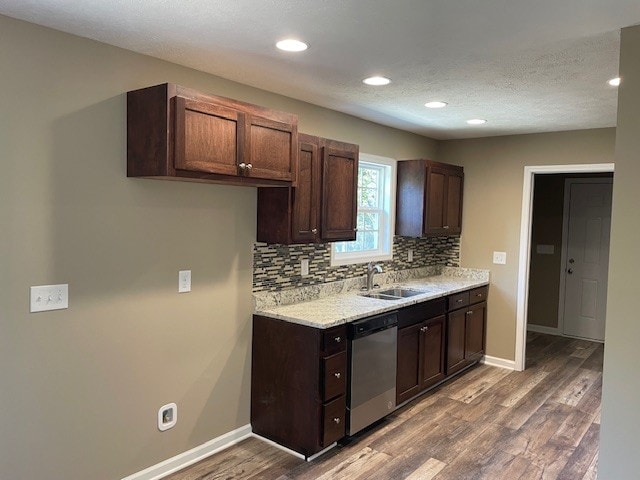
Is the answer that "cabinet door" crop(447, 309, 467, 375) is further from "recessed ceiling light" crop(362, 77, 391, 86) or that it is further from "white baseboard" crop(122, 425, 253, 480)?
"recessed ceiling light" crop(362, 77, 391, 86)

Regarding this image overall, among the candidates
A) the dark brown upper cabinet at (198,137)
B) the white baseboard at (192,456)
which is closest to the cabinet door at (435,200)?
the dark brown upper cabinet at (198,137)

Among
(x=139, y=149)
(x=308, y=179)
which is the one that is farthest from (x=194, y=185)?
(x=308, y=179)

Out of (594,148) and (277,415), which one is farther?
(594,148)

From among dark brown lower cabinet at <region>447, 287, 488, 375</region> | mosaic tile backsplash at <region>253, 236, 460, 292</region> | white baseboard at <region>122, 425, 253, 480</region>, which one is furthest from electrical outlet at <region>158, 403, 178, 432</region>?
dark brown lower cabinet at <region>447, 287, 488, 375</region>

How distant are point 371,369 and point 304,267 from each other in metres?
0.88

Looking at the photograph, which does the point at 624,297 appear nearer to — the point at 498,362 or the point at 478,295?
the point at 478,295

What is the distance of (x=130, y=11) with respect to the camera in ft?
6.72

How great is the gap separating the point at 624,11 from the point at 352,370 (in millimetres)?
2385

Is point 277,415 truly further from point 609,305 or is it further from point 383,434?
point 609,305

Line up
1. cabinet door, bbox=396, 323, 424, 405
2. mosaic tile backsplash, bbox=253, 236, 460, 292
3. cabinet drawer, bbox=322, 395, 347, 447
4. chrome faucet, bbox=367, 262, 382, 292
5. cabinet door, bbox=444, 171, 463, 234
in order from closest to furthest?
1. cabinet drawer, bbox=322, 395, 347, 447
2. mosaic tile backsplash, bbox=253, 236, 460, 292
3. cabinet door, bbox=396, 323, 424, 405
4. chrome faucet, bbox=367, 262, 382, 292
5. cabinet door, bbox=444, 171, 463, 234

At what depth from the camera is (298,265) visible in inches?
144

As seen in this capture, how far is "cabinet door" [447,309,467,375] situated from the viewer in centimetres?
443

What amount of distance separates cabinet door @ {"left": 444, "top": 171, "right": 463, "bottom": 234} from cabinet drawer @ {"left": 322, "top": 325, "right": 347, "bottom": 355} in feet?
7.27

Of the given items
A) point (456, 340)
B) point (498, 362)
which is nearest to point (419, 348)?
point (456, 340)
